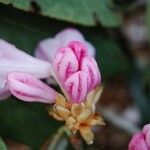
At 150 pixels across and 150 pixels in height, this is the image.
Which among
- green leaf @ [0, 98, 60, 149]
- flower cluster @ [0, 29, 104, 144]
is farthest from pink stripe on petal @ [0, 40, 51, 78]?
green leaf @ [0, 98, 60, 149]

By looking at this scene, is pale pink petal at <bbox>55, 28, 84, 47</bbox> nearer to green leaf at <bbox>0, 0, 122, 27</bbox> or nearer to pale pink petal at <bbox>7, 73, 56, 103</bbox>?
green leaf at <bbox>0, 0, 122, 27</bbox>

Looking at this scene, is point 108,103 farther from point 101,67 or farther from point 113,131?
point 101,67

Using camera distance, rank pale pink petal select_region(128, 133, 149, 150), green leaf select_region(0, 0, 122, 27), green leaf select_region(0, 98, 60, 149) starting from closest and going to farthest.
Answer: pale pink petal select_region(128, 133, 149, 150) → green leaf select_region(0, 0, 122, 27) → green leaf select_region(0, 98, 60, 149)

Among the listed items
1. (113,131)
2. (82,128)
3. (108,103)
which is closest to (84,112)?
(82,128)

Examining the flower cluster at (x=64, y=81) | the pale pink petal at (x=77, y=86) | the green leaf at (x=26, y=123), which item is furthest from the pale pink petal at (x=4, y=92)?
the green leaf at (x=26, y=123)

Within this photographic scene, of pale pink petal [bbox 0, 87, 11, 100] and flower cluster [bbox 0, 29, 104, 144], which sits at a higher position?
flower cluster [bbox 0, 29, 104, 144]

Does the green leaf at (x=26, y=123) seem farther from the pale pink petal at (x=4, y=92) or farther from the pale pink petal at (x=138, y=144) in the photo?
the pale pink petal at (x=138, y=144)

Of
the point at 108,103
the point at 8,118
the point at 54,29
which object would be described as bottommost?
the point at 108,103
